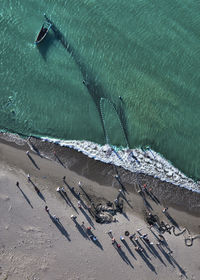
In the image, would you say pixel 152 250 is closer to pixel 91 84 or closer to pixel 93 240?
pixel 93 240

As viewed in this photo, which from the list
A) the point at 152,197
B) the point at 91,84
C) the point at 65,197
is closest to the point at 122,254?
the point at 152,197

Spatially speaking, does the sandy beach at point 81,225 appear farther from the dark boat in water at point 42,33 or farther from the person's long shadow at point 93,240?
the dark boat in water at point 42,33

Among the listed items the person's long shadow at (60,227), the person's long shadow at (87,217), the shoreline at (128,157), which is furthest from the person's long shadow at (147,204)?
the person's long shadow at (60,227)

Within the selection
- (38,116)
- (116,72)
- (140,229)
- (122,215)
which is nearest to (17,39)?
(38,116)

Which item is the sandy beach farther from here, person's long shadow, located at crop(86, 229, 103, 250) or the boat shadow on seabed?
the boat shadow on seabed

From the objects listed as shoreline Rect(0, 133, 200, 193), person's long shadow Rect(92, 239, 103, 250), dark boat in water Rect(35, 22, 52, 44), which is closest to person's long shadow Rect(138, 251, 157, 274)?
person's long shadow Rect(92, 239, 103, 250)
